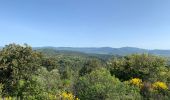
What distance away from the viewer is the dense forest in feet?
83.4

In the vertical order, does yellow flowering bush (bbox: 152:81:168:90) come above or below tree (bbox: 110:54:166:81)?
below

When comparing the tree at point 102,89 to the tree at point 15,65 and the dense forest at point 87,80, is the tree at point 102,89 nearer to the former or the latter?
the dense forest at point 87,80

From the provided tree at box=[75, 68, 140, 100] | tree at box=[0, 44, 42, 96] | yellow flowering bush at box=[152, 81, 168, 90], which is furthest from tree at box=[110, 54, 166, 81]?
tree at box=[0, 44, 42, 96]

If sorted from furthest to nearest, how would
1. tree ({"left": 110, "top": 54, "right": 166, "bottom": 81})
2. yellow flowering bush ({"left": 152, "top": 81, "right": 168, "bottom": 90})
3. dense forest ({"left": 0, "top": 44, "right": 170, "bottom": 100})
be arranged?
tree ({"left": 110, "top": 54, "right": 166, "bottom": 81}) → yellow flowering bush ({"left": 152, "top": 81, "right": 168, "bottom": 90}) → dense forest ({"left": 0, "top": 44, "right": 170, "bottom": 100})

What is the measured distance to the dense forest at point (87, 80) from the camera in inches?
1000

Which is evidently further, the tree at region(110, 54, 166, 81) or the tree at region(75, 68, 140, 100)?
the tree at region(110, 54, 166, 81)

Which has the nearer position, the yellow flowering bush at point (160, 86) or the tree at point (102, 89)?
the tree at point (102, 89)

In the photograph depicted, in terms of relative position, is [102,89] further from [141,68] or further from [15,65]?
[15,65]

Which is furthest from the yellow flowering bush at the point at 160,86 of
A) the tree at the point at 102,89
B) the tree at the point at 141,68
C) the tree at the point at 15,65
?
the tree at the point at 15,65

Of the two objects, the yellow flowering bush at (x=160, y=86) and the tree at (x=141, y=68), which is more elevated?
the tree at (x=141, y=68)

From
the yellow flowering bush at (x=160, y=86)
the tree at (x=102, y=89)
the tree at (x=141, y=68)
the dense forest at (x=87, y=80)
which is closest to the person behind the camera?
the tree at (x=102, y=89)

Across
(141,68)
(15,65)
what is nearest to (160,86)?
(141,68)

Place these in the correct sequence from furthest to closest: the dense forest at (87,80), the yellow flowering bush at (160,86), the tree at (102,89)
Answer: the yellow flowering bush at (160,86) → the dense forest at (87,80) → the tree at (102,89)

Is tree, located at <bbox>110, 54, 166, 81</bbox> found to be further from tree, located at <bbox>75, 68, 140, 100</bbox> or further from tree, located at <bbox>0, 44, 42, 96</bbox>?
tree, located at <bbox>0, 44, 42, 96</bbox>
